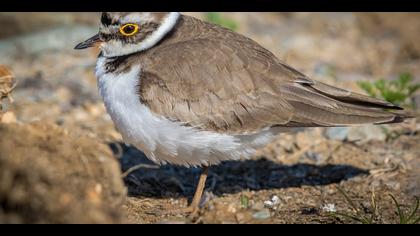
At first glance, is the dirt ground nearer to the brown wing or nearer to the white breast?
the white breast

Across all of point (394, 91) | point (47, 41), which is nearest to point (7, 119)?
point (394, 91)

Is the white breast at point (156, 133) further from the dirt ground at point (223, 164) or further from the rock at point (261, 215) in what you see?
the rock at point (261, 215)

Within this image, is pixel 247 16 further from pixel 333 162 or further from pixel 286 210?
pixel 286 210

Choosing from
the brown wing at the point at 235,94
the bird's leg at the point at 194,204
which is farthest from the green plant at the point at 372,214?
the bird's leg at the point at 194,204

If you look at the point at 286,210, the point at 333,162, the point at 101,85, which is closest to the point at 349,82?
the point at 333,162

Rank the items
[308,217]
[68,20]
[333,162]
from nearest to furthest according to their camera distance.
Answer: [308,217], [333,162], [68,20]

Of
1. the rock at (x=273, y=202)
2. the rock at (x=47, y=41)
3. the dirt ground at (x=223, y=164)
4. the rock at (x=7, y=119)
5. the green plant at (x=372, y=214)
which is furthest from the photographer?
the rock at (x=47, y=41)
